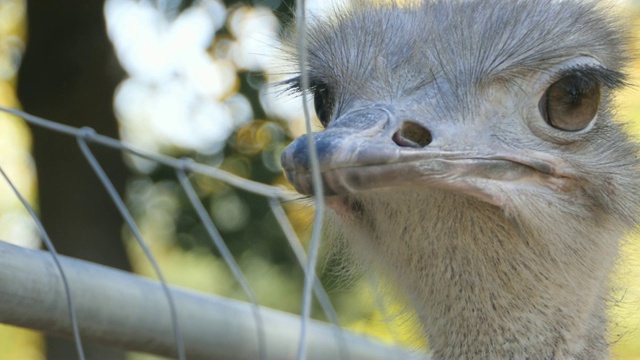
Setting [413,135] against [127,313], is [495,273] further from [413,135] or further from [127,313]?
[127,313]

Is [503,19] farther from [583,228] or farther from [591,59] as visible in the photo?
[583,228]

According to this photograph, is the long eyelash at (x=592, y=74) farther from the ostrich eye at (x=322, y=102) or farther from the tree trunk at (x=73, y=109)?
the tree trunk at (x=73, y=109)

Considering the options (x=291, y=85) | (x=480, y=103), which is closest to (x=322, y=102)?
(x=291, y=85)

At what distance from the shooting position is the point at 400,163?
1.39m

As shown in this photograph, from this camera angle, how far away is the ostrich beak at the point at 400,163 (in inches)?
52.8

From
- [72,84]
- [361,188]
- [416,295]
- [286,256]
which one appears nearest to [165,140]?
[72,84]

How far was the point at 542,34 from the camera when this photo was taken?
5.94 ft

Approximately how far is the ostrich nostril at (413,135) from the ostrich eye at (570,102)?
1.00 feet

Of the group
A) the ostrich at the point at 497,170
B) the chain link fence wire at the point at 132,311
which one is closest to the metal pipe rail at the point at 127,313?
the chain link fence wire at the point at 132,311

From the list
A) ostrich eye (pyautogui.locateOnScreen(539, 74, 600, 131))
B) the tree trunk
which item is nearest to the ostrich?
ostrich eye (pyautogui.locateOnScreen(539, 74, 600, 131))

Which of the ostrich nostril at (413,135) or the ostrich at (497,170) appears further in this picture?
the ostrich at (497,170)

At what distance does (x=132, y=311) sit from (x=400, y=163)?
49 cm

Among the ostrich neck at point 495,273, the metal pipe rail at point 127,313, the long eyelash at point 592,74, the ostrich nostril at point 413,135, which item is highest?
the long eyelash at point 592,74

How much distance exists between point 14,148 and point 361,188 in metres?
5.31
